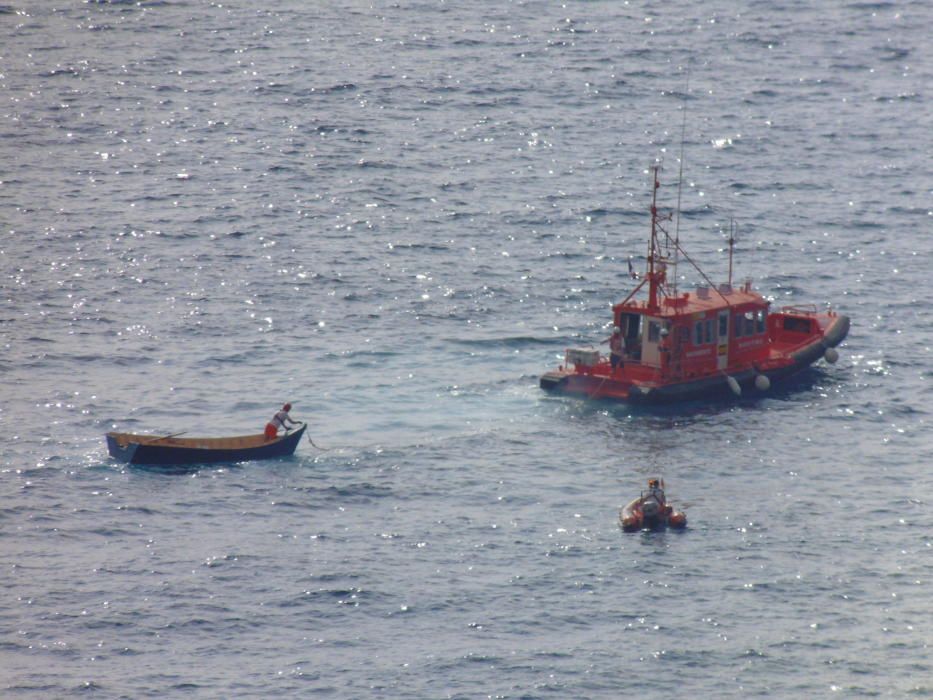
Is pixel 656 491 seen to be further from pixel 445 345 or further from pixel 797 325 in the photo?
pixel 797 325

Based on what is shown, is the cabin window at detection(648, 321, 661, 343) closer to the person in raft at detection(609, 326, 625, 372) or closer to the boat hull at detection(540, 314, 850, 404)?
the person in raft at detection(609, 326, 625, 372)

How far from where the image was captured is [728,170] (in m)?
109

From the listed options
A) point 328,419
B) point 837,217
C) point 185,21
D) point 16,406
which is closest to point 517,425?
point 328,419

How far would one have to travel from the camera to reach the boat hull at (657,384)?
7450 centimetres

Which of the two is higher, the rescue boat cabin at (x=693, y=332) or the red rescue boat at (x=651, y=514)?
the rescue boat cabin at (x=693, y=332)

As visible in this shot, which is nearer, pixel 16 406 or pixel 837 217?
pixel 16 406

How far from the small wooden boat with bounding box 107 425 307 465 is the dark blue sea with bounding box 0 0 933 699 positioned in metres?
0.59

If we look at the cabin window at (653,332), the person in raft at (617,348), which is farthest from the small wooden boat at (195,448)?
the cabin window at (653,332)

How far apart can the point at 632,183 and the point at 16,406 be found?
4286 cm

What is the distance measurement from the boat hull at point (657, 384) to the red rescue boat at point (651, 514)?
11.9m

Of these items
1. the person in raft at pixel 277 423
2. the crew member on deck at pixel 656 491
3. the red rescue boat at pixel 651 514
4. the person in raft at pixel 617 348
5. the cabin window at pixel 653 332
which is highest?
the cabin window at pixel 653 332

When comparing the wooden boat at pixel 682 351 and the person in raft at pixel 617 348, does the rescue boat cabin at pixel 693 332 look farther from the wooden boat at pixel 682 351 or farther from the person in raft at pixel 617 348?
the person in raft at pixel 617 348

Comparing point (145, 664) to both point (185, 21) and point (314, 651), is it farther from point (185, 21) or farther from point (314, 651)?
point (185, 21)

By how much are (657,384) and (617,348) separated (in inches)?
102
